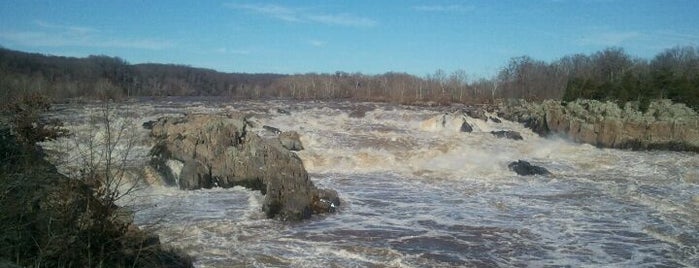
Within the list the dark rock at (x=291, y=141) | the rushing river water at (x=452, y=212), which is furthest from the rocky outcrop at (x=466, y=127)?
the dark rock at (x=291, y=141)

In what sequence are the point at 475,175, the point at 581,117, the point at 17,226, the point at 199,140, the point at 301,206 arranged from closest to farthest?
1. the point at 17,226
2. the point at 301,206
3. the point at 199,140
4. the point at 475,175
5. the point at 581,117

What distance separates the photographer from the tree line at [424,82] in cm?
3569

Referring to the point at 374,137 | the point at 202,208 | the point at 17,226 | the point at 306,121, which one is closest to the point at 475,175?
the point at 374,137

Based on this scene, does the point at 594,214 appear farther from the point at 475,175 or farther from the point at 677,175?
the point at 677,175

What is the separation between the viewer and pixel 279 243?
32.5 feet

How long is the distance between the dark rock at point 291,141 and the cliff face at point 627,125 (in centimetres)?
1360

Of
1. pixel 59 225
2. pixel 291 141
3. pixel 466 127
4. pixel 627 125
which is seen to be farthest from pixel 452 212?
pixel 627 125

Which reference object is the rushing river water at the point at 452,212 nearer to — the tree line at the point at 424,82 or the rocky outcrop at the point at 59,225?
the rocky outcrop at the point at 59,225

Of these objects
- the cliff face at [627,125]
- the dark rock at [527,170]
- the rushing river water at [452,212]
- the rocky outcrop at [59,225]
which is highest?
the cliff face at [627,125]

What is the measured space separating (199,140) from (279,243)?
25.2 feet

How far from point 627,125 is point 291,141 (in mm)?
15700

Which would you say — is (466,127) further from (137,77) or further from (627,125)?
(137,77)

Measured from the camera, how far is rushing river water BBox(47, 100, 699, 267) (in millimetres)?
9367

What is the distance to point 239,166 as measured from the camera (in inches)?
608
